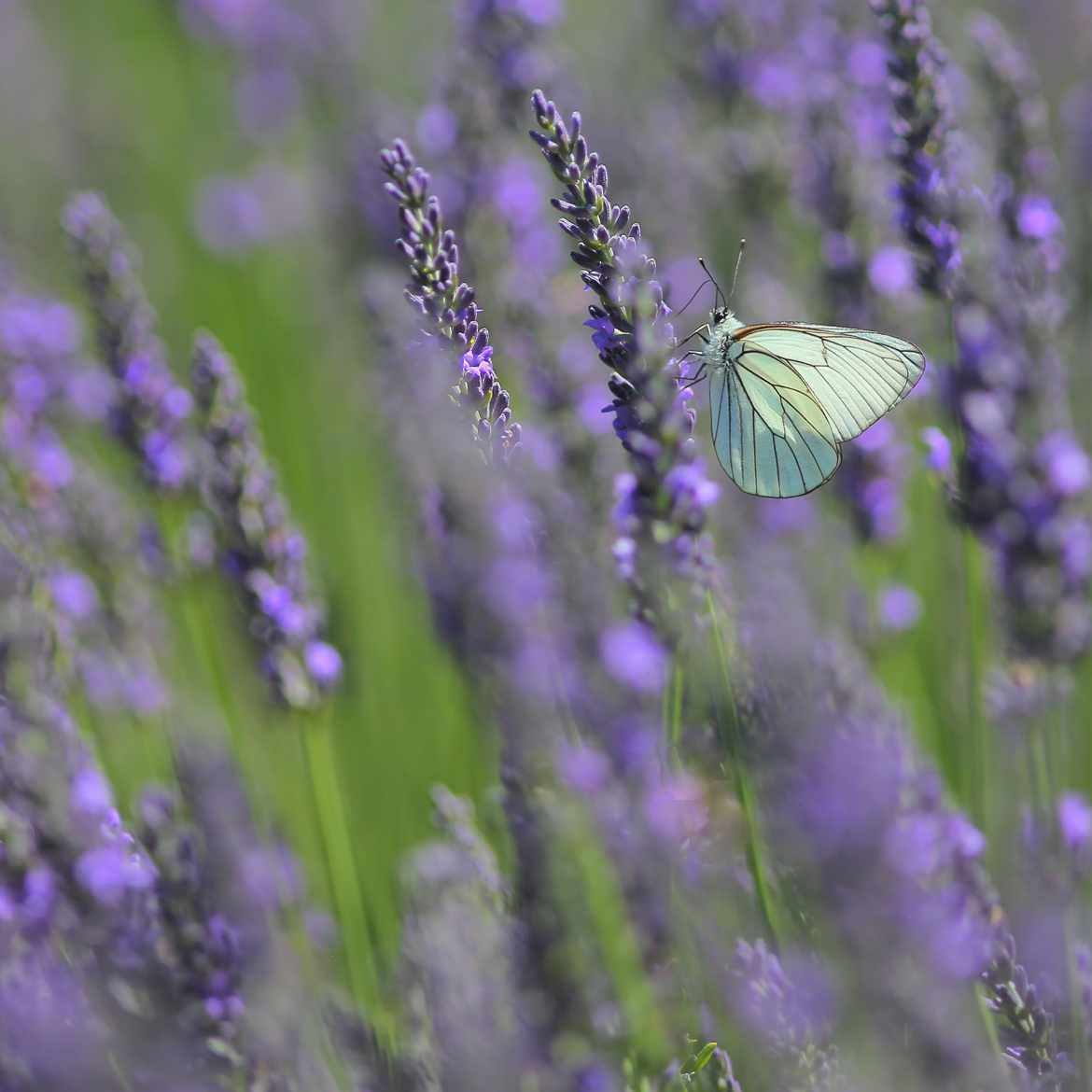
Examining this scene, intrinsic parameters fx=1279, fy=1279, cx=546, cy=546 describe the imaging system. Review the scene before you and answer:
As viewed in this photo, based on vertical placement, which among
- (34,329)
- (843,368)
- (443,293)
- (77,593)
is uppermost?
(34,329)

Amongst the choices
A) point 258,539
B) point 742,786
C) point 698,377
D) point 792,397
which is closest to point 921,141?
point 698,377

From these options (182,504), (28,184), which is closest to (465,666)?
(182,504)

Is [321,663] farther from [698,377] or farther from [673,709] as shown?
[698,377]

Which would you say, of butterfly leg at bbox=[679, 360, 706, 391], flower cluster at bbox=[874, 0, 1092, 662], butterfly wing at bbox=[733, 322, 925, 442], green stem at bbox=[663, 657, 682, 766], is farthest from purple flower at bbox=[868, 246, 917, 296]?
green stem at bbox=[663, 657, 682, 766]

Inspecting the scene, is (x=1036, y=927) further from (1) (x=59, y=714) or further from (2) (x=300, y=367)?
(2) (x=300, y=367)

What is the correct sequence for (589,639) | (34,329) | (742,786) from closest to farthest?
(742,786)
(589,639)
(34,329)

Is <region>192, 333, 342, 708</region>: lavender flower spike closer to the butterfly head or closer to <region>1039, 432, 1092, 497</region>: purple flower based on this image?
the butterfly head

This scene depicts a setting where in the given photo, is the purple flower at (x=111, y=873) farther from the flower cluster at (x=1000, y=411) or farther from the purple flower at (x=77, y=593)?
the flower cluster at (x=1000, y=411)
